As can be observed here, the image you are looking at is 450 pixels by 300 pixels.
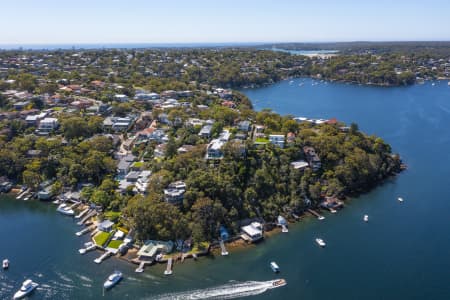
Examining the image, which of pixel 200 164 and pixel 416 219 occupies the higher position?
pixel 200 164

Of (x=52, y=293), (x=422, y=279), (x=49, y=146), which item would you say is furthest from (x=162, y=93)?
(x=422, y=279)

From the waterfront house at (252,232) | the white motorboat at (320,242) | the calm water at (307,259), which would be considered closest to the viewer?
the calm water at (307,259)

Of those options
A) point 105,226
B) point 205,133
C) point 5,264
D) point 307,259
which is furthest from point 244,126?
point 5,264

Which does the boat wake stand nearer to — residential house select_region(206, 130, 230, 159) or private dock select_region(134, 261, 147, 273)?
private dock select_region(134, 261, 147, 273)

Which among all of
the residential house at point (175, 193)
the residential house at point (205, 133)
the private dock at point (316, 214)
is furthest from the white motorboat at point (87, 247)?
the private dock at point (316, 214)

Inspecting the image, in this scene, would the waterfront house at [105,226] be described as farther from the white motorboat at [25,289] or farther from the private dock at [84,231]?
the white motorboat at [25,289]

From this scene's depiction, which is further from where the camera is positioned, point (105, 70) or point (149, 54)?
point (149, 54)

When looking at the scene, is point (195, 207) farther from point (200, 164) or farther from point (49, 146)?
point (49, 146)

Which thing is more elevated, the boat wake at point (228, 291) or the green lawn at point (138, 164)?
the green lawn at point (138, 164)
